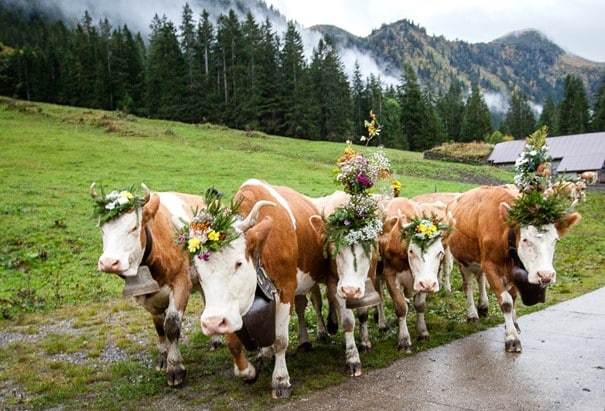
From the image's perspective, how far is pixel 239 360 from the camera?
235 inches

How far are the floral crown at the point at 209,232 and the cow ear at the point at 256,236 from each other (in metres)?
0.19

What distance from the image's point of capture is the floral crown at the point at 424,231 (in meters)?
7.15

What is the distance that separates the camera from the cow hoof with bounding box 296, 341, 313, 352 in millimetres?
7698

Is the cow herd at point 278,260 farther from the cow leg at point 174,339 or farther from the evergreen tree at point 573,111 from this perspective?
the evergreen tree at point 573,111

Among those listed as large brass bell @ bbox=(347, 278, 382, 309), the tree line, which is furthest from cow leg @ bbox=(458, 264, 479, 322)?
the tree line

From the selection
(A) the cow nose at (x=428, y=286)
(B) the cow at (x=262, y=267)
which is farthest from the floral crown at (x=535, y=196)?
(B) the cow at (x=262, y=267)

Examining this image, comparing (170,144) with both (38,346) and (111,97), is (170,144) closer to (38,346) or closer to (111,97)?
(38,346)

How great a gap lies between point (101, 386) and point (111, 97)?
7540 cm

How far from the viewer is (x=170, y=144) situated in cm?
4159

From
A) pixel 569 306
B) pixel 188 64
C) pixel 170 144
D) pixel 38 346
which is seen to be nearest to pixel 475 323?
pixel 569 306

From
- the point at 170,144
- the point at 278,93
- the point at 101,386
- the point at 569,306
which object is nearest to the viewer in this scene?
the point at 101,386

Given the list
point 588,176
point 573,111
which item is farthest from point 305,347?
point 573,111

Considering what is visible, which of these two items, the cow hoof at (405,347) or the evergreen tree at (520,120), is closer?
the cow hoof at (405,347)

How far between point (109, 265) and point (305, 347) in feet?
11.2
